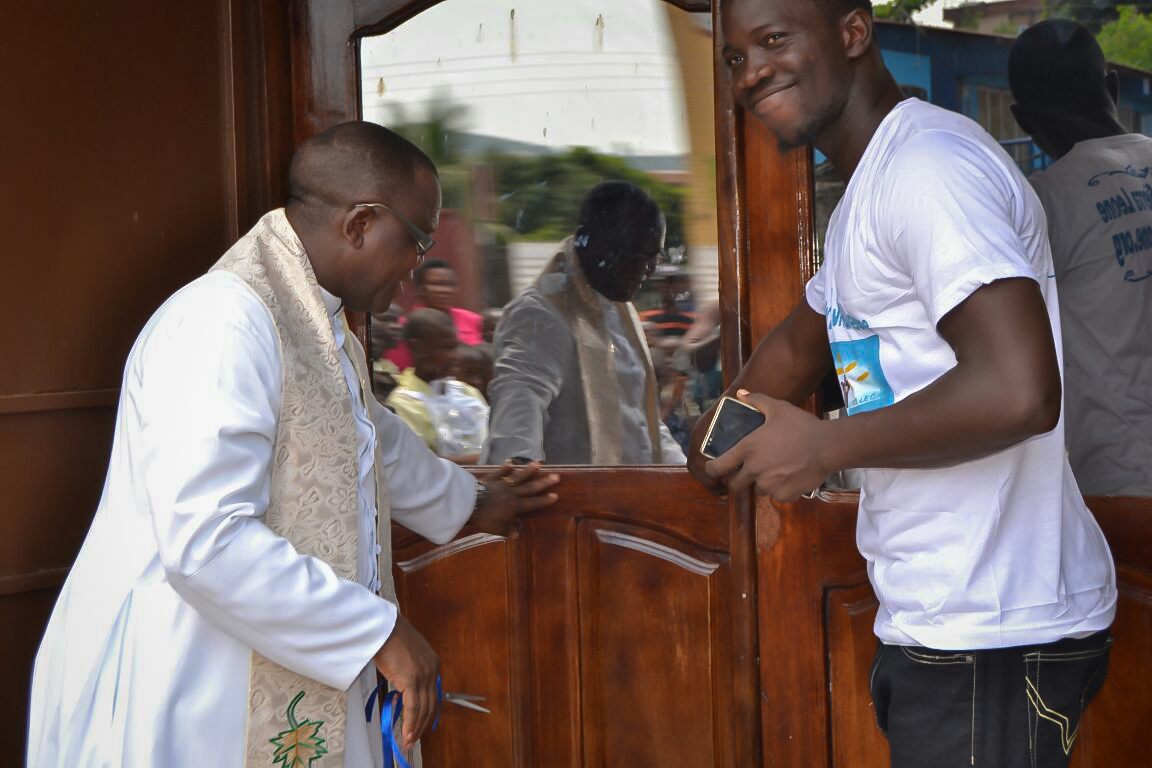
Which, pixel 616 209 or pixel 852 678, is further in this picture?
pixel 616 209

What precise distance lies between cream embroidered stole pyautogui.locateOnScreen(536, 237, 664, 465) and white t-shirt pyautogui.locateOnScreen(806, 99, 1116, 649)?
3.95ft

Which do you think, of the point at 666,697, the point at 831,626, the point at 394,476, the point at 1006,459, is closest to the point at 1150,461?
the point at 831,626

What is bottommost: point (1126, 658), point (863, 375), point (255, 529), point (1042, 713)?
point (1126, 658)

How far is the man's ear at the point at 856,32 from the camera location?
1979 mm

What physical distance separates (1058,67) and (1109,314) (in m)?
0.57

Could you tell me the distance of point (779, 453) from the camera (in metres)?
1.82

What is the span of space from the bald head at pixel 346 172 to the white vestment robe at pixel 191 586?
262mm

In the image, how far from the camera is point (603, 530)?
3037mm

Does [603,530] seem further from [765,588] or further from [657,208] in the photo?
[657,208]

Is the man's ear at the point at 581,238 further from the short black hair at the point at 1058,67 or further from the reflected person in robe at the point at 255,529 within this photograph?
the short black hair at the point at 1058,67

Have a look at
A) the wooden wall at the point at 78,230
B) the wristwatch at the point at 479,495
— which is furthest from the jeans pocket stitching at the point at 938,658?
the wooden wall at the point at 78,230

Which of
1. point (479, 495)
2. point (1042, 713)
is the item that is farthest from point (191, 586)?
point (1042, 713)

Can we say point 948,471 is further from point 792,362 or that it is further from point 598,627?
point 598,627

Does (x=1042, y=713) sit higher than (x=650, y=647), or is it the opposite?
(x=1042, y=713)
